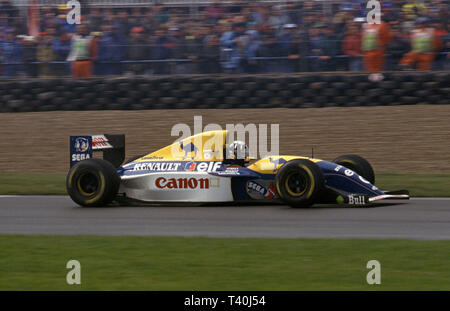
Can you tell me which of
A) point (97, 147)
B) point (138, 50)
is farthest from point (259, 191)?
point (138, 50)

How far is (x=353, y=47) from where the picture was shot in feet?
57.0

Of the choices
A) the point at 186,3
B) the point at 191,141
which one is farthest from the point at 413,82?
the point at 191,141

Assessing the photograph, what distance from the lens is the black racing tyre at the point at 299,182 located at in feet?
31.7

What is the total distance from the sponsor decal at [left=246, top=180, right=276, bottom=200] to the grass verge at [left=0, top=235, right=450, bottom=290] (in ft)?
7.57

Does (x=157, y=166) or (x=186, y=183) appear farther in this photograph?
(x=157, y=166)

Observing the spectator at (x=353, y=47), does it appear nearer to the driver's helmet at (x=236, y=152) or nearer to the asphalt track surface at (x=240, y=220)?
the asphalt track surface at (x=240, y=220)

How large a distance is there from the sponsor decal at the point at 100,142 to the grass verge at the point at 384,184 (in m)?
1.52

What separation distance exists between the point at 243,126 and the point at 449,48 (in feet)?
14.9

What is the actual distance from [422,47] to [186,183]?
27.5 feet

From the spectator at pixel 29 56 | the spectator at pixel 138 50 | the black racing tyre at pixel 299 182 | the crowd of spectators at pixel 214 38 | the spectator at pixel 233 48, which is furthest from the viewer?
the spectator at pixel 29 56

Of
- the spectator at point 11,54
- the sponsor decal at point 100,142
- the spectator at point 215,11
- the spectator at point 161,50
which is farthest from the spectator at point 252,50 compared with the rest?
the sponsor decal at point 100,142

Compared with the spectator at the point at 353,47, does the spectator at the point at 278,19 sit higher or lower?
higher

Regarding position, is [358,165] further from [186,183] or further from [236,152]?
[186,183]
